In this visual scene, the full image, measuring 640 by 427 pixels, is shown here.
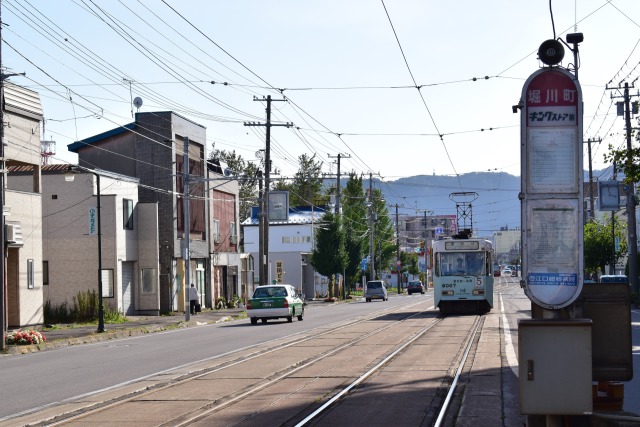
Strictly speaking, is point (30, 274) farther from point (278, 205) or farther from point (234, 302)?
point (234, 302)

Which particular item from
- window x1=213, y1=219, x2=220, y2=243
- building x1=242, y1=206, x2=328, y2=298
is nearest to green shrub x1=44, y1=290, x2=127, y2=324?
window x1=213, y1=219, x2=220, y2=243

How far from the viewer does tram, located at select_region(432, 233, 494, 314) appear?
41.1 metres

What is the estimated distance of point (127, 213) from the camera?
5066 cm

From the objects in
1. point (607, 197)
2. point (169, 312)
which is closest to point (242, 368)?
point (169, 312)

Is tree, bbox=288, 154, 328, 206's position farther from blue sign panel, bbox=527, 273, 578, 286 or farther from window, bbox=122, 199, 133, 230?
blue sign panel, bbox=527, 273, 578, 286

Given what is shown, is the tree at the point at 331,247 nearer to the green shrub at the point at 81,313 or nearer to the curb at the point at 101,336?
the curb at the point at 101,336

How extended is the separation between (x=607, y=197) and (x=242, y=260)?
28308 millimetres

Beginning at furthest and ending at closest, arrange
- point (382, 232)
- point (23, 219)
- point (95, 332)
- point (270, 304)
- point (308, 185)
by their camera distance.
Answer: point (308, 185) < point (382, 232) < point (270, 304) < point (23, 219) < point (95, 332)

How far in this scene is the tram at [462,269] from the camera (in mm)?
41062

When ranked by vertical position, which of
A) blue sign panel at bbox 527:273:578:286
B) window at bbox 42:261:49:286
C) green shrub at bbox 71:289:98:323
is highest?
blue sign panel at bbox 527:273:578:286

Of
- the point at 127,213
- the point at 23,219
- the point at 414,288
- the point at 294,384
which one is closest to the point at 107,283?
the point at 127,213

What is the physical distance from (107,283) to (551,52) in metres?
42.8

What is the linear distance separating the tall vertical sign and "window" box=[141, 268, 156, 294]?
45.3 m

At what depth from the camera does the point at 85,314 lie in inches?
1781
